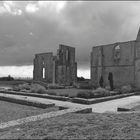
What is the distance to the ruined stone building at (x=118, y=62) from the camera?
2506cm

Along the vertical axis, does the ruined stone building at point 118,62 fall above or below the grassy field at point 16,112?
above

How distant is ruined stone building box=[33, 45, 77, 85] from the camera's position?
37438mm

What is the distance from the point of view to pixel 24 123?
5.55 m

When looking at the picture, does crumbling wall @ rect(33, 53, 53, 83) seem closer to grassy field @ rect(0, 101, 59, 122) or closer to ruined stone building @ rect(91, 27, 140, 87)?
ruined stone building @ rect(91, 27, 140, 87)

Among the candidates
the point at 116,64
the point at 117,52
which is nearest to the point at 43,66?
the point at 116,64

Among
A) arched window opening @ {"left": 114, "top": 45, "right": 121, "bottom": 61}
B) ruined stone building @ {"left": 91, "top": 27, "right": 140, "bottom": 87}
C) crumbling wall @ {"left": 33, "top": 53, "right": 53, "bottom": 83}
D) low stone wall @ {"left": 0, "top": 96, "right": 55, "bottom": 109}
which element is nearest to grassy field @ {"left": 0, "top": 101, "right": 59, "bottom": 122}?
low stone wall @ {"left": 0, "top": 96, "right": 55, "bottom": 109}

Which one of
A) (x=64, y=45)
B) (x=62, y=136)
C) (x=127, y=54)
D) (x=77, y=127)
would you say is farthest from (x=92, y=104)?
(x=64, y=45)

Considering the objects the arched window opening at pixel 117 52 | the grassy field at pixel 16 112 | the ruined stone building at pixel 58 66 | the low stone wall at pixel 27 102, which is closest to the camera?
the grassy field at pixel 16 112

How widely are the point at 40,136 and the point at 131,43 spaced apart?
24.4 m

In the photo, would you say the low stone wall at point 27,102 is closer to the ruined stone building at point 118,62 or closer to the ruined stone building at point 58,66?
the ruined stone building at point 118,62

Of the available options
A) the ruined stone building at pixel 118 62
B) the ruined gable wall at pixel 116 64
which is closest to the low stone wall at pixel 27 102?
the ruined stone building at pixel 118 62

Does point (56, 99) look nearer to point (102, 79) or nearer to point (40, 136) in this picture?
point (40, 136)

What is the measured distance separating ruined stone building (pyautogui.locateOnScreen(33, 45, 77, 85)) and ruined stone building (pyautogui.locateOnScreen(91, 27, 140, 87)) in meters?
8.33

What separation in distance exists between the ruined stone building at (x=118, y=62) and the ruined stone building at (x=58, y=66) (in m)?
8.33
